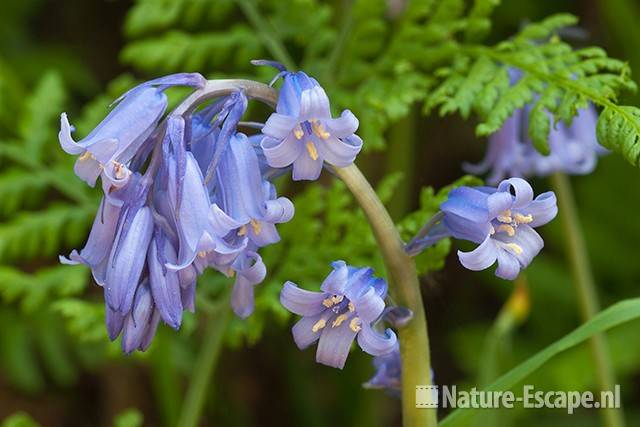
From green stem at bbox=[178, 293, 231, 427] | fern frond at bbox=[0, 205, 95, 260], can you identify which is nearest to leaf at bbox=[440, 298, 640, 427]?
green stem at bbox=[178, 293, 231, 427]

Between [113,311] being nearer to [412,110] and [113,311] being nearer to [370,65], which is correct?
[370,65]

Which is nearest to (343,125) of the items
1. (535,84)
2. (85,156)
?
(85,156)

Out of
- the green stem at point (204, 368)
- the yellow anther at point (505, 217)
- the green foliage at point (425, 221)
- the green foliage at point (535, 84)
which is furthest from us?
the green stem at point (204, 368)

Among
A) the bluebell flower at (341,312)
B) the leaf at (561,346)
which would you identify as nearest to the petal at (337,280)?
the bluebell flower at (341,312)

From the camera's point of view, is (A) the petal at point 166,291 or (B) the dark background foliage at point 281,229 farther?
(B) the dark background foliage at point 281,229

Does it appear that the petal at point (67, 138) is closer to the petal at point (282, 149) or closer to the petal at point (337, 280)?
the petal at point (282, 149)

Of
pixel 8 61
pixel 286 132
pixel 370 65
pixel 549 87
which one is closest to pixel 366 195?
pixel 286 132
